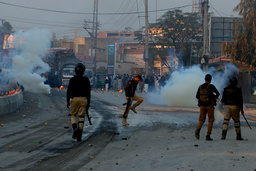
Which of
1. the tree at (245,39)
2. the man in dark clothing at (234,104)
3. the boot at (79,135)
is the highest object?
the tree at (245,39)

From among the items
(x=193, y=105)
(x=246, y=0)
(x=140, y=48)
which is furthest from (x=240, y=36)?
(x=140, y=48)

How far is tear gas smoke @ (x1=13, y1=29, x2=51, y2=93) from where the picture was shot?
112 ft

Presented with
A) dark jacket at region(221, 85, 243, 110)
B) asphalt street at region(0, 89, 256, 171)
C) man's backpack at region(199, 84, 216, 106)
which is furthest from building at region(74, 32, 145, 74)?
man's backpack at region(199, 84, 216, 106)

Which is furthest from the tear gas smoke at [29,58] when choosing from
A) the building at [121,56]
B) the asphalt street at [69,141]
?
the building at [121,56]

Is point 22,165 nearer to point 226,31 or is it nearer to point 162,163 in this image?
point 162,163

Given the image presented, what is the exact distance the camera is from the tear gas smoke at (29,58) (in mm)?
34125

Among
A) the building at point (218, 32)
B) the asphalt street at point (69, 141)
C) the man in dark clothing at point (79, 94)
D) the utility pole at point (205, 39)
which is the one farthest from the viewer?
the building at point (218, 32)

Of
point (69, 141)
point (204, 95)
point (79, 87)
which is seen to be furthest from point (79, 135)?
point (204, 95)

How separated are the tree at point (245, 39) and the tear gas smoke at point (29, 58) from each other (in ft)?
55.2

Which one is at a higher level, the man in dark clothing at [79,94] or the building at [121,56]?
the building at [121,56]

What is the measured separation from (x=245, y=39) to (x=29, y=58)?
19.0 m

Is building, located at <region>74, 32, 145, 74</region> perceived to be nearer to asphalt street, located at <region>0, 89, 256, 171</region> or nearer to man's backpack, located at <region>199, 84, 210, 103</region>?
asphalt street, located at <region>0, 89, 256, 171</region>

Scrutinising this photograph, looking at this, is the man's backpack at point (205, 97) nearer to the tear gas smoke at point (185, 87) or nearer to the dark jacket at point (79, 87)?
the dark jacket at point (79, 87)

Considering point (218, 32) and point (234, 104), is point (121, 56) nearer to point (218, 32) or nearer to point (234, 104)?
point (218, 32)
